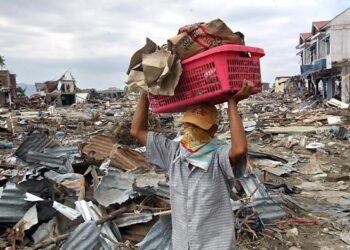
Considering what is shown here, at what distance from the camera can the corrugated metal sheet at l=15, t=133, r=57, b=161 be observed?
7.07m

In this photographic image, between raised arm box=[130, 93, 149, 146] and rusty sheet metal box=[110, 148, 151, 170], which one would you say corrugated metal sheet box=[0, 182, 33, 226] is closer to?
rusty sheet metal box=[110, 148, 151, 170]

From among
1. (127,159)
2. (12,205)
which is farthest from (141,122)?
(127,159)

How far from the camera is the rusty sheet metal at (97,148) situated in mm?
7617

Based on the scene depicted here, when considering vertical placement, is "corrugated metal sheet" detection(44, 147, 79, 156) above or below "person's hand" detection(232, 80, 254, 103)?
below

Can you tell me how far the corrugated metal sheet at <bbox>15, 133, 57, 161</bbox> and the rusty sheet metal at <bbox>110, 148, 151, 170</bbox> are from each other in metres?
1.55

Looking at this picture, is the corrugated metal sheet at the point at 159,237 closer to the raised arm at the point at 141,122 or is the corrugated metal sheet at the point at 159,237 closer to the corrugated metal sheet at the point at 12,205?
the corrugated metal sheet at the point at 12,205

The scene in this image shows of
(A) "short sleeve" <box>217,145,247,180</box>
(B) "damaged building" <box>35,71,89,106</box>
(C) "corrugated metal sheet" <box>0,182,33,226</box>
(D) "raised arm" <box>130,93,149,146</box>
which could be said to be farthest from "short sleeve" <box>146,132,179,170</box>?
(B) "damaged building" <box>35,71,89,106</box>

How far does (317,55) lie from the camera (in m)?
37.3

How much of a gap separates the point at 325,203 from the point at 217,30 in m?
5.15

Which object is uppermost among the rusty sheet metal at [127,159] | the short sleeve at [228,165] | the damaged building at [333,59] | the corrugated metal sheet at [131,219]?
the damaged building at [333,59]

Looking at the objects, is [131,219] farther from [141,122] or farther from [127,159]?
[141,122]

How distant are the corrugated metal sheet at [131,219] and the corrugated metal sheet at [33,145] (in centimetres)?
301

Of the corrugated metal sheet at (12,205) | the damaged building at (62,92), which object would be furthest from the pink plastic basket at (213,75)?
the damaged building at (62,92)

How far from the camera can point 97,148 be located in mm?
7816
